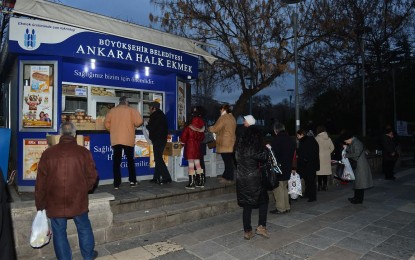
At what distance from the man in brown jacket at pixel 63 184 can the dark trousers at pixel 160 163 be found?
2938 millimetres

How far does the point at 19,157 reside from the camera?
19.0ft

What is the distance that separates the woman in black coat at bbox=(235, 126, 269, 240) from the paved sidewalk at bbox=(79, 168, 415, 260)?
0.48 m

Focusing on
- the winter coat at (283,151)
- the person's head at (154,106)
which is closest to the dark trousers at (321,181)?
the winter coat at (283,151)

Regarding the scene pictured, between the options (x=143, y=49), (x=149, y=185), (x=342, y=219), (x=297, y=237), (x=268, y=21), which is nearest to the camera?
(x=297, y=237)

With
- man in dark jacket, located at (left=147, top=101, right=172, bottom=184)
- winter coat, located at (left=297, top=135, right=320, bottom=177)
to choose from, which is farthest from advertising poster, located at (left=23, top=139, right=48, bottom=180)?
winter coat, located at (left=297, top=135, right=320, bottom=177)

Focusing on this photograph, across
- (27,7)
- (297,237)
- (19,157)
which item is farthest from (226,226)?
(27,7)

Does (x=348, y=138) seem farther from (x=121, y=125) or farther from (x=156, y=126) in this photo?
(x=121, y=125)

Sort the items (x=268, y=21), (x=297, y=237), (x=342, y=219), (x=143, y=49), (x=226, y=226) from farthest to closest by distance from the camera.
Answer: (x=268, y=21) → (x=143, y=49) → (x=342, y=219) → (x=226, y=226) → (x=297, y=237)

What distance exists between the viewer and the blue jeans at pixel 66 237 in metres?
3.55

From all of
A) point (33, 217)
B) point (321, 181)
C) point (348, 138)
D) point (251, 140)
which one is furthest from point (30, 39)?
point (321, 181)

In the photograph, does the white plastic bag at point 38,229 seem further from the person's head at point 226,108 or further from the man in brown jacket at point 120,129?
the person's head at point 226,108

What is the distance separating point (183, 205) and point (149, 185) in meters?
1.12

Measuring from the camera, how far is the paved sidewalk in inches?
166

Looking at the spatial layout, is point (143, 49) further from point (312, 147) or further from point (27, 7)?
point (312, 147)
